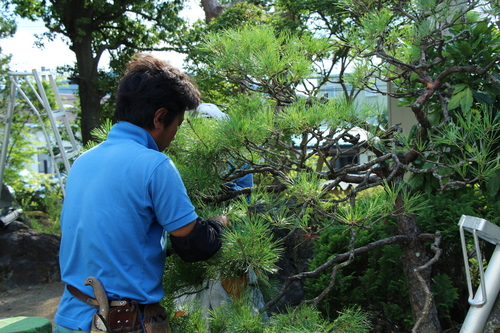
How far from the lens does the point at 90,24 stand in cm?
894

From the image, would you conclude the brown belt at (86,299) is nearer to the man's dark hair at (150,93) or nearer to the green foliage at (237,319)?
the green foliage at (237,319)

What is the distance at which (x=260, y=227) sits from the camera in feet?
5.47

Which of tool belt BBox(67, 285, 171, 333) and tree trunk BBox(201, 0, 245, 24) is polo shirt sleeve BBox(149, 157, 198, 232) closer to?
tool belt BBox(67, 285, 171, 333)

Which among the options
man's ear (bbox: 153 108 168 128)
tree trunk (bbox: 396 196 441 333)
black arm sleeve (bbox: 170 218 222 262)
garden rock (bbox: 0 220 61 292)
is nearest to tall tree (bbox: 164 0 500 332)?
tree trunk (bbox: 396 196 441 333)

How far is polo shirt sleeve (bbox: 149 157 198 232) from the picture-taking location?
1.47 metres

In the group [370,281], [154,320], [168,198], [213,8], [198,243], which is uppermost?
[213,8]

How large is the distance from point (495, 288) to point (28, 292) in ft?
20.8

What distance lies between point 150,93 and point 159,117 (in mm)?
90

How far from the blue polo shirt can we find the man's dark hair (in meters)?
0.13

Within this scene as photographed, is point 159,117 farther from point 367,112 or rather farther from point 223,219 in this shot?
point 367,112

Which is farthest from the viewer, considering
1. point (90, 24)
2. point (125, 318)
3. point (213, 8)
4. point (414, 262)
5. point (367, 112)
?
point (90, 24)

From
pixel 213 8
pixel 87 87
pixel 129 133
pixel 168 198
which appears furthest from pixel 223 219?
pixel 87 87

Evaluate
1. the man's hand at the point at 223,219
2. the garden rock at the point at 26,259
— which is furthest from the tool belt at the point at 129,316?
the garden rock at the point at 26,259

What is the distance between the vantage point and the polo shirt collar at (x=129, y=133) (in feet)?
5.24
